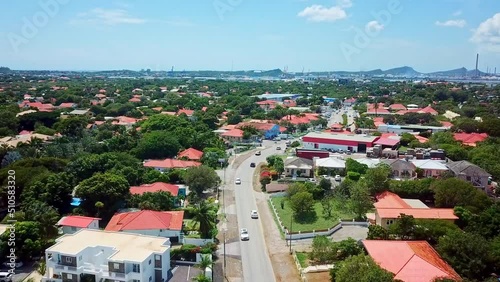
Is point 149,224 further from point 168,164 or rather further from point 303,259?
point 168,164

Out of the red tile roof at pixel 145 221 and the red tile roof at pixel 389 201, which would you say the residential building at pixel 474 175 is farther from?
the red tile roof at pixel 145 221

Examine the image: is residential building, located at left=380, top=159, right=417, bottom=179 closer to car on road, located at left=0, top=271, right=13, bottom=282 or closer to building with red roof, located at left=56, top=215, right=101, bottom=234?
building with red roof, located at left=56, top=215, right=101, bottom=234

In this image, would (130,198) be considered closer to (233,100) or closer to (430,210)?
(430,210)

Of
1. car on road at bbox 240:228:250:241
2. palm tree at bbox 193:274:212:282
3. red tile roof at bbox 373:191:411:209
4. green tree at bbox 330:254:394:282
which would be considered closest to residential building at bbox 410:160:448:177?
red tile roof at bbox 373:191:411:209

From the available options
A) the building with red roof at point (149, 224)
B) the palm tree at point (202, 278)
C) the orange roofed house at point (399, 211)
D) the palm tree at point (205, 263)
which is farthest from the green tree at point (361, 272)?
the building with red roof at point (149, 224)

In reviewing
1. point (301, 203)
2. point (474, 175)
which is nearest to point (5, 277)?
point (301, 203)
